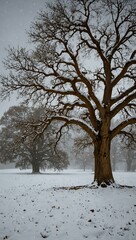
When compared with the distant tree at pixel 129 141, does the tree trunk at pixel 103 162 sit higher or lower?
lower

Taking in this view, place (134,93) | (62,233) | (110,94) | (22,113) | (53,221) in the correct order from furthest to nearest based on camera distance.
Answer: (22,113) < (110,94) < (134,93) < (53,221) < (62,233)

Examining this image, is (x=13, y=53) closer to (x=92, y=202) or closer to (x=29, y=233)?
(x=92, y=202)

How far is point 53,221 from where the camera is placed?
6484mm

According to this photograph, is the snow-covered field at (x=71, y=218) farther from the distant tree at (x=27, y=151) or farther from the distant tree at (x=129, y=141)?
the distant tree at (x=27, y=151)

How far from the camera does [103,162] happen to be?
12.6 meters

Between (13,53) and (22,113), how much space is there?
79.1ft

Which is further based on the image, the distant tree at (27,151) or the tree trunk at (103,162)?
the distant tree at (27,151)

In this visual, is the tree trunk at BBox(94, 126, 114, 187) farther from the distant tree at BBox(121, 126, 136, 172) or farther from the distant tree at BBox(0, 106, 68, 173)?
the distant tree at BBox(0, 106, 68, 173)

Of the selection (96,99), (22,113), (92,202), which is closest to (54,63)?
(96,99)

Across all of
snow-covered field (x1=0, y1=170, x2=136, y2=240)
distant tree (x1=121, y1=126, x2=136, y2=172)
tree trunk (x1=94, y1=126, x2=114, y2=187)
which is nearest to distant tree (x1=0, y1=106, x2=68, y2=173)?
distant tree (x1=121, y1=126, x2=136, y2=172)

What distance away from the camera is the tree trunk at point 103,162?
1228 cm

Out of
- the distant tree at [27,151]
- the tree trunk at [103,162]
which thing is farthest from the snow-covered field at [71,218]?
the distant tree at [27,151]

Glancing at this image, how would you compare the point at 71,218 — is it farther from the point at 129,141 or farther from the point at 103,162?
the point at 129,141

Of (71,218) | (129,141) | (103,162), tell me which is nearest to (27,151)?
(129,141)
